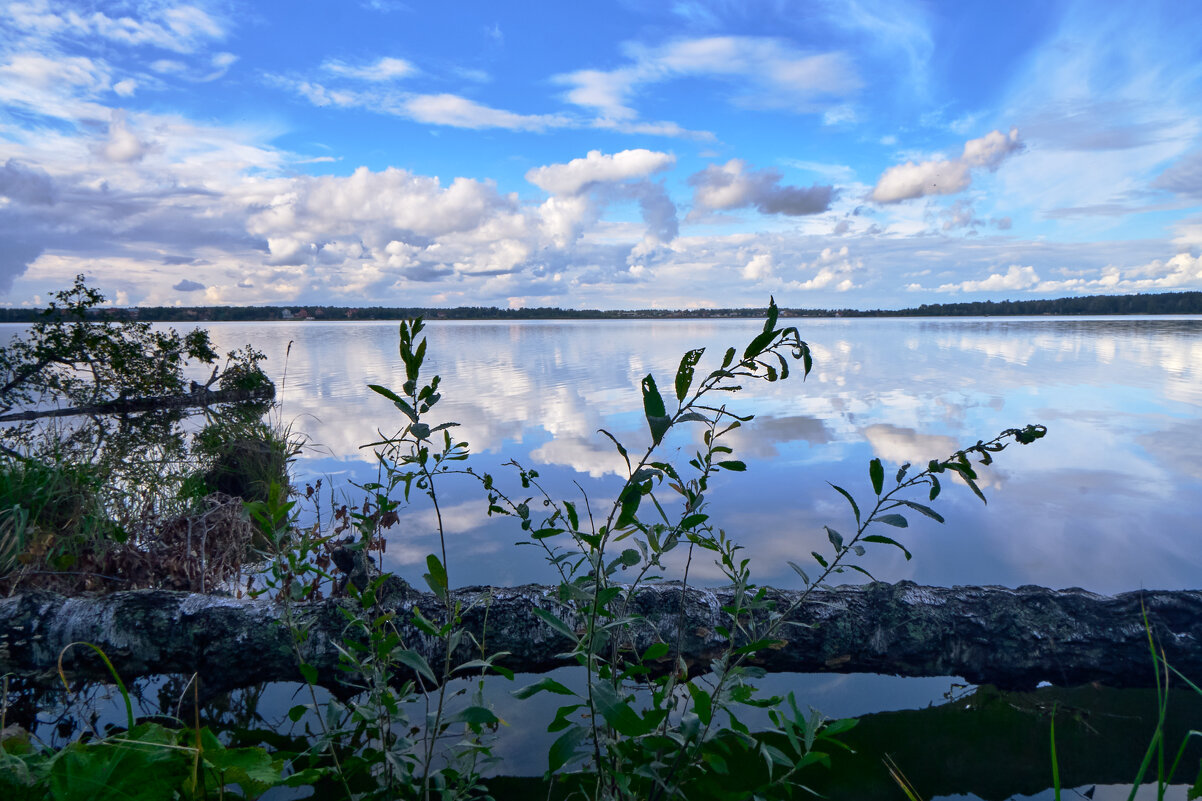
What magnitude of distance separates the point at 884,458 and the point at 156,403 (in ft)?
42.5

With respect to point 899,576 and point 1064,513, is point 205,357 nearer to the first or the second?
point 899,576

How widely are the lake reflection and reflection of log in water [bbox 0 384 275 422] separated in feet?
3.56

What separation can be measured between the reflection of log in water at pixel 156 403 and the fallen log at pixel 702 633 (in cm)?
918

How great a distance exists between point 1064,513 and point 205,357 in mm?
13807

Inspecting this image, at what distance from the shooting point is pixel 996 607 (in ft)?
10.6

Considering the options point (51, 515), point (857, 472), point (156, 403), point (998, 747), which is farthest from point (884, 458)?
point (156, 403)

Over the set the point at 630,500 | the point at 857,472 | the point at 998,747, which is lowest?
the point at 998,747

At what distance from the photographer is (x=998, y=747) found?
294 cm

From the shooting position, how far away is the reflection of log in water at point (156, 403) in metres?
10.4

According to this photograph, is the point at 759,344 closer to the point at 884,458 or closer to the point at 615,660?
the point at 615,660

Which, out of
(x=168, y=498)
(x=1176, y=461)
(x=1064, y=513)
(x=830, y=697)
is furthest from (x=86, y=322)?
(x=1176, y=461)

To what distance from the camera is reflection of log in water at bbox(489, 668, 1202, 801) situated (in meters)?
2.70

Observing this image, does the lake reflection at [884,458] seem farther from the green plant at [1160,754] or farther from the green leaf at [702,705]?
the green leaf at [702,705]

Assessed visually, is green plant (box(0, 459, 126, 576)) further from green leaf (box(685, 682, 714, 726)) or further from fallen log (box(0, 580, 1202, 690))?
green leaf (box(685, 682, 714, 726))
